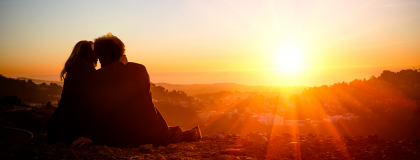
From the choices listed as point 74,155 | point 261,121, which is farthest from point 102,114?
point 261,121

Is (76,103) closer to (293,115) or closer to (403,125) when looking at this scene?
(403,125)

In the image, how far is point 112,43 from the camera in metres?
4.61

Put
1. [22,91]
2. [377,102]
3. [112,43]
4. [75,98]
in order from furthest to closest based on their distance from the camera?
[377,102]
[22,91]
[112,43]
[75,98]

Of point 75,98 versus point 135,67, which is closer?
point 75,98

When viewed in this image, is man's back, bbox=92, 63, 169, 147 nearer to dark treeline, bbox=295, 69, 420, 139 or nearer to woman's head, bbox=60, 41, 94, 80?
woman's head, bbox=60, 41, 94, 80

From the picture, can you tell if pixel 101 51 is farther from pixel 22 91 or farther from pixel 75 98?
pixel 22 91

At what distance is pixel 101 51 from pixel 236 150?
3191 millimetres

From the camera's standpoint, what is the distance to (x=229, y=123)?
25.7m

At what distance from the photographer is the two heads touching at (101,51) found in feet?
14.9

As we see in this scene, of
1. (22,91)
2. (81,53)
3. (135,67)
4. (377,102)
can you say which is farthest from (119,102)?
(377,102)

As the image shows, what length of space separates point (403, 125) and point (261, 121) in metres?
12.4

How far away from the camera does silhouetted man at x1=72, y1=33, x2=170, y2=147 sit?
4.52 metres

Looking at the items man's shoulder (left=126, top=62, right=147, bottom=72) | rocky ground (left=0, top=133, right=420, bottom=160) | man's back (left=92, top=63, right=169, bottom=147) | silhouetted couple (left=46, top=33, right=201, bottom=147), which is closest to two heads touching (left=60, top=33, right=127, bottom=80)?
silhouetted couple (left=46, top=33, right=201, bottom=147)

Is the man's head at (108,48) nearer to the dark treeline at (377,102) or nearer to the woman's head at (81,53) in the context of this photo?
the woman's head at (81,53)
